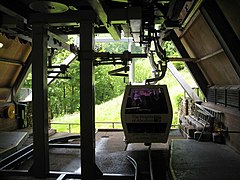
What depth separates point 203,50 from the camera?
17.1ft

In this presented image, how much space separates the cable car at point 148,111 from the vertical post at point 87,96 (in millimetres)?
1206

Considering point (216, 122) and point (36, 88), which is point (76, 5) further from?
point (216, 122)

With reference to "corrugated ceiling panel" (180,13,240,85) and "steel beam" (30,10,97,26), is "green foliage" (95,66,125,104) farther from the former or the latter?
"steel beam" (30,10,97,26)

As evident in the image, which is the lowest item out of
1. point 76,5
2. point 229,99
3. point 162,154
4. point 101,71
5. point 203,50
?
point 162,154

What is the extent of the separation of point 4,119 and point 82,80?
5060mm

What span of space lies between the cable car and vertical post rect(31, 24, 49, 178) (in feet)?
4.90

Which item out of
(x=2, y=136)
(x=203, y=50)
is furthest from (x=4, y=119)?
(x=203, y=50)

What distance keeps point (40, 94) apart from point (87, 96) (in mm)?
658

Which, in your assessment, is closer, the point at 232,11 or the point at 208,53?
the point at 232,11

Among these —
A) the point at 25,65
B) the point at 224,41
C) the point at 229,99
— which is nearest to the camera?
the point at 224,41

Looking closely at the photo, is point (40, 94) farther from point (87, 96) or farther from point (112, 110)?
point (112, 110)

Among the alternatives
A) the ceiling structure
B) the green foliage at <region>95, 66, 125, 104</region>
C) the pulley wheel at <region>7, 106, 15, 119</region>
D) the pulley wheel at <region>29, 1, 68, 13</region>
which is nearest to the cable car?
the ceiling structure

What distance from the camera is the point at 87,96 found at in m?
3.38

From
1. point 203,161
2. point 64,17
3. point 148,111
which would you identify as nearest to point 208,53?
point 148,111
